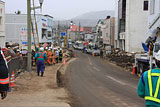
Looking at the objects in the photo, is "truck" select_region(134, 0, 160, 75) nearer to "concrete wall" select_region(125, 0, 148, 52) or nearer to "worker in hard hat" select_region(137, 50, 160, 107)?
"worker in hard hat" select_region(137, 50, 160, 107)

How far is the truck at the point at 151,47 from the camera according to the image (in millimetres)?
16391

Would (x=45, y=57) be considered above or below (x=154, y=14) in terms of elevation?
below

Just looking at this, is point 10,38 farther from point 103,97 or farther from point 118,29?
point 103,97

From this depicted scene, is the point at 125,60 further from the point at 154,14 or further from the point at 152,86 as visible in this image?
the point at 152,86

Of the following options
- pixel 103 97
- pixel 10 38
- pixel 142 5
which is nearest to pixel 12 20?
pixel 10 38

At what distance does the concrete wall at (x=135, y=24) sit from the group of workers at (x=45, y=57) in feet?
59.6

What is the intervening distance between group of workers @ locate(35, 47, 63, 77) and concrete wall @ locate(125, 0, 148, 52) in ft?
59.6

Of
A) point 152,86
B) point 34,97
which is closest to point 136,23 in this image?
point 34,97

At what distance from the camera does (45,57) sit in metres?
15.0

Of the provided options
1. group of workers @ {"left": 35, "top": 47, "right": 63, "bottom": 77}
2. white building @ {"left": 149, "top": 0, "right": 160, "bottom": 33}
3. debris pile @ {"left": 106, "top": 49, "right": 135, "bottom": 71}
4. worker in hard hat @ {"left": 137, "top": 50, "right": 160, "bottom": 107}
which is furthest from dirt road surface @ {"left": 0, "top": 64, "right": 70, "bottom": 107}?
debris pile @ {"left": 106, "top": 49, "right": 135, "bottom": 71}

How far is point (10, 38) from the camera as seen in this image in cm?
5169

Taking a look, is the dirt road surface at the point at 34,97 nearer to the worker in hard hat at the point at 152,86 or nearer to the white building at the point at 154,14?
the worker in hard hat at the point at 152,86

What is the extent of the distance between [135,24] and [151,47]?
91.1ft

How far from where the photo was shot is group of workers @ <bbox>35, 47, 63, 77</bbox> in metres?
14.8
